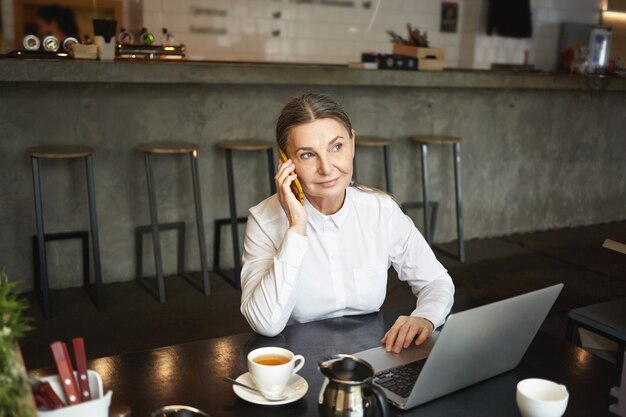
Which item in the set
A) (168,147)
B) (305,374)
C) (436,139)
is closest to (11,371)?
(305,374)

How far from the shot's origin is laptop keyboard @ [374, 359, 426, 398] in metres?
1.45

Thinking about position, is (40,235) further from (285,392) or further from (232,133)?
(285,392)

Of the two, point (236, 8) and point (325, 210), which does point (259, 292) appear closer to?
point (325, 210)

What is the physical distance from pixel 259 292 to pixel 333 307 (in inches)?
10.5

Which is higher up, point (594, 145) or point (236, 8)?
point (236, 8)

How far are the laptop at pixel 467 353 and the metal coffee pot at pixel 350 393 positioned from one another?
0.50 ft

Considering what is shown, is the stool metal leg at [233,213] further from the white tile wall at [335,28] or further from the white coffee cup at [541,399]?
the white coffee cup at [541,399]

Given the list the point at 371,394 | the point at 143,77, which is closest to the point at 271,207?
the point at 371,394

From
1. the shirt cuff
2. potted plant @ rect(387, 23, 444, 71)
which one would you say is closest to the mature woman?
the shirt cuff

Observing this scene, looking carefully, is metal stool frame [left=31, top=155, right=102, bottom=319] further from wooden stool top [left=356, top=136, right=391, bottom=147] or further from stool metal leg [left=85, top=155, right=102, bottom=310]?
wooden stool top [left=356, top=136, right=391, bottom=147]

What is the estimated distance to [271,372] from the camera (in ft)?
4.48

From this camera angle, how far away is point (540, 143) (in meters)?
5.75

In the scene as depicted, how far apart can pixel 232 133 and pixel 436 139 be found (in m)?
1.40

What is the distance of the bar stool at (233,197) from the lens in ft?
13.8
